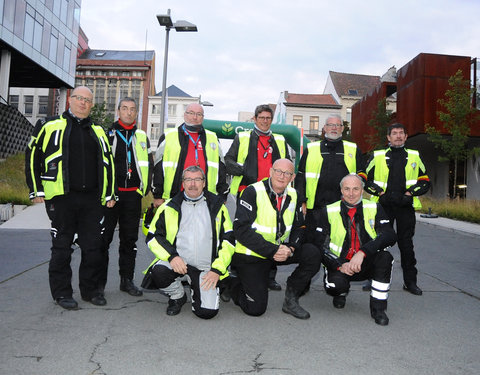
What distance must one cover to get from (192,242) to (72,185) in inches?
49.8

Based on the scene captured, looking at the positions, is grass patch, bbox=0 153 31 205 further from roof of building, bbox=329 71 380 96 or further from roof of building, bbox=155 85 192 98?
roof of building, bbox=155 85 192 98

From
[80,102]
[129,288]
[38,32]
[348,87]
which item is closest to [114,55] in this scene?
[348,87]

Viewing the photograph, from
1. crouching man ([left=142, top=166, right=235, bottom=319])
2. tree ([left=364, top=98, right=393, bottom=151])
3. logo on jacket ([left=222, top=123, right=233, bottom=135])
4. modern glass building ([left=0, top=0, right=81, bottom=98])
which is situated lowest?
crouching man ([left=142, top=166, right=235, bottom=319])

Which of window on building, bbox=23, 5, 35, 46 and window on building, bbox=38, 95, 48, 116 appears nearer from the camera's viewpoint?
window on building, bbox=23, 5, 35, 46

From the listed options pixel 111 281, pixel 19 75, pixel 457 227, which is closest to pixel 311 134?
pixel 19 75

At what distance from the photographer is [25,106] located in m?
51.1

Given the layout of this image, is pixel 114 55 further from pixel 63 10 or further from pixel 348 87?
pixel 63 10

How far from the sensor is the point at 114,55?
61125 millimetres

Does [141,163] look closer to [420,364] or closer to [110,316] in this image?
[110,316]

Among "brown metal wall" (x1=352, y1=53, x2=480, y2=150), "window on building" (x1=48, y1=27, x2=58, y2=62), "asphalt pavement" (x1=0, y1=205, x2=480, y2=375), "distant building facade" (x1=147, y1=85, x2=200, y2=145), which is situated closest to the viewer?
"asphalt pavement" (x1=0, y1=205, x2=480, y2=375)

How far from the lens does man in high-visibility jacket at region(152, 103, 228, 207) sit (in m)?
4.72

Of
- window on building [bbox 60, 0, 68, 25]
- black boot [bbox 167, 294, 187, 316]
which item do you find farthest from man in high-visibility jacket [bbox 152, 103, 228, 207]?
window on building [bbox 60, 0, 68, 25]

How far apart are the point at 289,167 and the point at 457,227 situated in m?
10.2

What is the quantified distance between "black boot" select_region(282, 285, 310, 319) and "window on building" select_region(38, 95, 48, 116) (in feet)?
175
